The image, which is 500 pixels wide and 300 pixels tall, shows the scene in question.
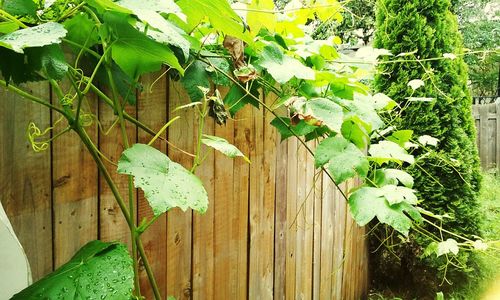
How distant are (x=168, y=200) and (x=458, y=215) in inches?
127

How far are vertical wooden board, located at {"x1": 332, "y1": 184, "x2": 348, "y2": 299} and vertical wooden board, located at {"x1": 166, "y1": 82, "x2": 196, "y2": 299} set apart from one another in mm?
1363

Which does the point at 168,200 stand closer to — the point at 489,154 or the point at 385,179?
the point at 385,179

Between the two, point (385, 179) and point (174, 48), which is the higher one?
point (174, 48)

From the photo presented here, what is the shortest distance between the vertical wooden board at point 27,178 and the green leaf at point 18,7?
0.68ft

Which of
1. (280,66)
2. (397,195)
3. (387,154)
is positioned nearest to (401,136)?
(387,154)

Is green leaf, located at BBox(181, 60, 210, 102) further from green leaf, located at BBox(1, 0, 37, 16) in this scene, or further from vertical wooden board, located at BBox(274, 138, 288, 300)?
vertical wooden board, located at BBox(274, 138, 288, 300)

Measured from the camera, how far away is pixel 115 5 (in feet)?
2.25

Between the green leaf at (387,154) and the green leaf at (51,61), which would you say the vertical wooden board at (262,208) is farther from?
the green leaf at (51,61)

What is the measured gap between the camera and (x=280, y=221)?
2059mm

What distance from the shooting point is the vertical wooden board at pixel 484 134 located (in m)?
8.67

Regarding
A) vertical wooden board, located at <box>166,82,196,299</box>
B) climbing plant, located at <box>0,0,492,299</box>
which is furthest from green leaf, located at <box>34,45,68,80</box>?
vertical wooden board, located at <box>166,82,196,299</box>

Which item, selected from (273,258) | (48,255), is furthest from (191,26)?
(273,258)

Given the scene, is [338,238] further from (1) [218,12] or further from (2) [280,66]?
(1) [218,12]

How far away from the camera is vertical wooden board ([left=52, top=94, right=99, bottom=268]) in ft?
3.49
